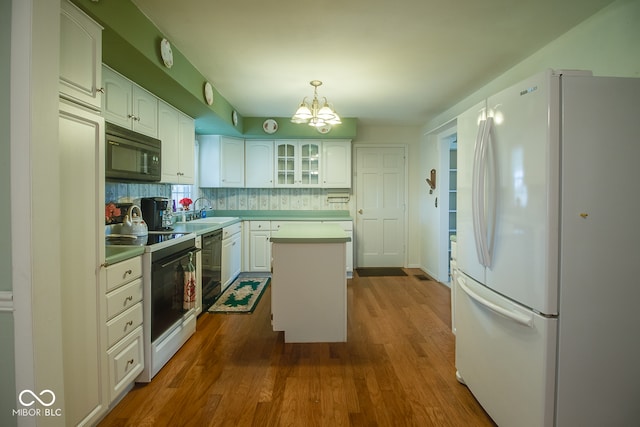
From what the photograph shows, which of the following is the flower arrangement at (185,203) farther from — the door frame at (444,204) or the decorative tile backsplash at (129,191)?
the door frame at (444,204)

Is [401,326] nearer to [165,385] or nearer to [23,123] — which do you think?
[165,385]

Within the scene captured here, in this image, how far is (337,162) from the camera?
16.2ft

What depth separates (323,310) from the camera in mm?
2592

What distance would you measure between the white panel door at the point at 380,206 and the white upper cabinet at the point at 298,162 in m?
0.76

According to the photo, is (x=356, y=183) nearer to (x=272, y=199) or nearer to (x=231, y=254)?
(x=272, y=199)

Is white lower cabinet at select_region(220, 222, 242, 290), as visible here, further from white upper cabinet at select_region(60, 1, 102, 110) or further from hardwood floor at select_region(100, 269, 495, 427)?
white upper cabinet at select_region(60, 1, 102, 110)

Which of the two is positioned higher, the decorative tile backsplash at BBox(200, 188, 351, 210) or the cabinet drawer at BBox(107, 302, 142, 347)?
the decorative tile backsplash at BBox(200, 188, 351, 210)

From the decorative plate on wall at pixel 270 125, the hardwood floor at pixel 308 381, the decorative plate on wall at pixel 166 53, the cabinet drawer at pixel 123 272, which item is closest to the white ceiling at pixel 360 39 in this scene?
the decorative plate on wall at pixel 166 53

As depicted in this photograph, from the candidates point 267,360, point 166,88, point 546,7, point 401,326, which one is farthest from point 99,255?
point 546,7

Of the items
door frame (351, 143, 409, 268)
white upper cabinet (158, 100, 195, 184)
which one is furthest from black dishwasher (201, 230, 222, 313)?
door frame (351, 143, 409, 268)

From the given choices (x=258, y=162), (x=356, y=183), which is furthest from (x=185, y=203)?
(x=356, y=183)

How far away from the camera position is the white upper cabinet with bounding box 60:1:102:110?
1394 mm

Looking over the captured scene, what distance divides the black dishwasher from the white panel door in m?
2.47

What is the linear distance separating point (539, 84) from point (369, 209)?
3986 mm
